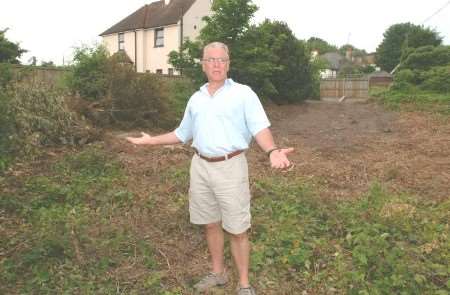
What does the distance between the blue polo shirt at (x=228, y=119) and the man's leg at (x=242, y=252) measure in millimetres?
651

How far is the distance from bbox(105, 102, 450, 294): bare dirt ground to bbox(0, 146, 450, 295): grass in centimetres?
9

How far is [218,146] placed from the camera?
3.03 m

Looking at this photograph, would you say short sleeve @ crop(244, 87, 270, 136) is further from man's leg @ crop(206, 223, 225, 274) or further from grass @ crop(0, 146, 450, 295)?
grass @ crop(0, 146, 450, 295)

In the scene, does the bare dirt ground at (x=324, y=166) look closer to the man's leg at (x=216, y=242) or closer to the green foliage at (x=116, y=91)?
the man's leg at (x=216, y=242)

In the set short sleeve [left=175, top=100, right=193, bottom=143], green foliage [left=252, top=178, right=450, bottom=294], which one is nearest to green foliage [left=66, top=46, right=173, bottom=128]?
green foliage [left=252, top=178, right=450, bottom=294]

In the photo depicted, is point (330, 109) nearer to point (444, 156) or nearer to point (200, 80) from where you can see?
point (200, 80)

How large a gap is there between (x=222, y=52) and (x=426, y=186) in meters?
4.26

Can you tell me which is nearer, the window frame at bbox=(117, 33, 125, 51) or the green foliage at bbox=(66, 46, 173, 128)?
the green foliage at bbox=(66, 46, 173, 128)

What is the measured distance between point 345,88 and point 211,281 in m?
25.8

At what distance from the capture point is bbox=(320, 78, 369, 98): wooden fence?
87.7ft

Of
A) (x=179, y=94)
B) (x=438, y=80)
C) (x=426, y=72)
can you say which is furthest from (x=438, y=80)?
(x=179, y=94)

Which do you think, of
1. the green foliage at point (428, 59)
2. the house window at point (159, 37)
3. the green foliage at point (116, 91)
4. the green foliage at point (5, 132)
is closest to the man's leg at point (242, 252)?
the green foliage at point (5, 132)

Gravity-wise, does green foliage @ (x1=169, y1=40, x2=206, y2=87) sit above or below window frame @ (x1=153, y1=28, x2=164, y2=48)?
below

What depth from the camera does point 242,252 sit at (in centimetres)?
320
